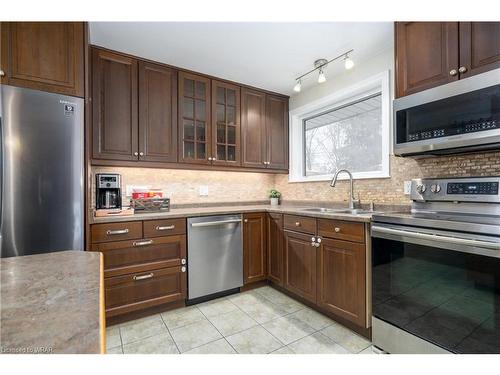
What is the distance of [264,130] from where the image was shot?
3168 millimetres

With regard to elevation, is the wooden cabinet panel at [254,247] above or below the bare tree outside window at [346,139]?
below

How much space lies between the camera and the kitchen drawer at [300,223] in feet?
7.03

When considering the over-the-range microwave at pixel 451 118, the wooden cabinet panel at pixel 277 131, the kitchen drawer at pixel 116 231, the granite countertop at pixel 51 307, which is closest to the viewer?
the granite countertop at pixel 51 307

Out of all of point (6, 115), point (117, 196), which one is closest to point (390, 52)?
point (117, 196)

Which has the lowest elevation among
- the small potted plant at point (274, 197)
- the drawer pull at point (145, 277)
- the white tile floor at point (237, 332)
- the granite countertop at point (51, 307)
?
the white tile floor at point (237, 332)

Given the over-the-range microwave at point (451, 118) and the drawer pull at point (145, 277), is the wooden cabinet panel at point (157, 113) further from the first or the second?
the over-the-range microwave at point (451, 118)

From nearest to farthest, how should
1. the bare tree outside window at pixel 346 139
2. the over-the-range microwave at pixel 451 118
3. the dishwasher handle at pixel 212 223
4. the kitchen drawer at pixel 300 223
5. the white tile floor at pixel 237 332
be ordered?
the over-the-range microwave at pixel 451 118
the white tile floor at pixel 237 332
the kitchen drawer at pixel 300 223
the dishwasher handle at pixel 212 223
the bare tree outside window at pixel 346 139

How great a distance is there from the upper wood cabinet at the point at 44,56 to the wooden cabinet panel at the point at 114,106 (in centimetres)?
45

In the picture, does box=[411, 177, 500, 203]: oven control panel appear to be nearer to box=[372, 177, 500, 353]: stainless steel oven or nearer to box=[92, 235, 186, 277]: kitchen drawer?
box=[372, 177, 500, 353]: stainless steel oven

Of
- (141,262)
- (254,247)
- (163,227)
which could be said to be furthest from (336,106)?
(141,262)

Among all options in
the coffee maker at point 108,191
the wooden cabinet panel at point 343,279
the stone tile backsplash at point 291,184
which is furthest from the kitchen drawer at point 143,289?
the wooden cabinet panel at point 343,279

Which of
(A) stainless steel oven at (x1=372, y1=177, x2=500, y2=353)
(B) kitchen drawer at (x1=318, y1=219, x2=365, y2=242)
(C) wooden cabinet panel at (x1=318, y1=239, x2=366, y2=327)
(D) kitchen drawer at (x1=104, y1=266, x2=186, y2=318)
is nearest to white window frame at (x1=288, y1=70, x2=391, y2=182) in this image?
(A) stainless steel oven at (x1=372, y1=177, x2=500, y2=353)

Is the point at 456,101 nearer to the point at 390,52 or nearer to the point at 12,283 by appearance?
the point at 390,52
